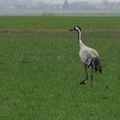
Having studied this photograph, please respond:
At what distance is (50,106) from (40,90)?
2494 millimetres

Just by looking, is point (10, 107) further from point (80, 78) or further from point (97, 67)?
point (80, 78)

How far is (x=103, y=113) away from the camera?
13.1 metres

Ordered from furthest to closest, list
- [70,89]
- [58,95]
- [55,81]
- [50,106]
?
1. [55,81]
2. [70,89]
3. [58,95]
4. [50,106]

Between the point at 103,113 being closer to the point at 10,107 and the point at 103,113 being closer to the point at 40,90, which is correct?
the point at 10,107

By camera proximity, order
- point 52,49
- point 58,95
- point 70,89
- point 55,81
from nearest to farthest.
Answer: point 58,95 → point 70,89 → point 55,81 → point 52,49

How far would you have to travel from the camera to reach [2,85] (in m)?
17.3

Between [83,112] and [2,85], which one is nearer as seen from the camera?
[83,112]

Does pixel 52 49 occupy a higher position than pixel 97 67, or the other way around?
pixel 97 67

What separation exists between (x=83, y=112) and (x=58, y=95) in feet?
8.01

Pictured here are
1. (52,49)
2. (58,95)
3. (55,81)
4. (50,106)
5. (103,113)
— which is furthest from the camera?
(52,49)

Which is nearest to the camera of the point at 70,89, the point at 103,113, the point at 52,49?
the point at 103,113

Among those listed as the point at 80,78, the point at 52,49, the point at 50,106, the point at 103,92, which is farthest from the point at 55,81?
the point at 52,49

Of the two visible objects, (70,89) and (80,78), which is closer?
(70,89)

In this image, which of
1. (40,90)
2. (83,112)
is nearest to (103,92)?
(40,90)
